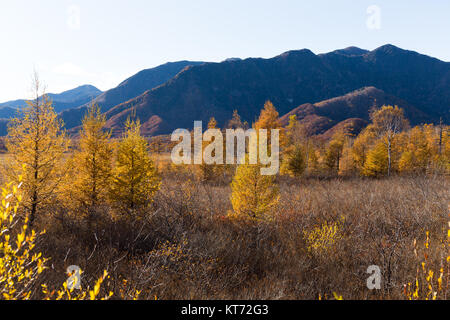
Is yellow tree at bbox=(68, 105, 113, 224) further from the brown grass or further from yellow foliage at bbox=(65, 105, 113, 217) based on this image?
the brown grass

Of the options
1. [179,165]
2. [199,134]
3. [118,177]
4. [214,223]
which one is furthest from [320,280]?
[179,165]

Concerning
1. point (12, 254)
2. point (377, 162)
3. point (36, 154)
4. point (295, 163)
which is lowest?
point (295, 163)

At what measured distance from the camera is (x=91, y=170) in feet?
28.9

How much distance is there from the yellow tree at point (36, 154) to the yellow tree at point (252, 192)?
21.2 feet

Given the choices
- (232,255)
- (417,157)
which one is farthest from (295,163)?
(232,255)

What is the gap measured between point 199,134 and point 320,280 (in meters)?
20.9

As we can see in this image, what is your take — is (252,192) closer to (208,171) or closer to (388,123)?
(208,171)

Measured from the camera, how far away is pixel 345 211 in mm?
10688

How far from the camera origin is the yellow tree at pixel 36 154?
7.41m

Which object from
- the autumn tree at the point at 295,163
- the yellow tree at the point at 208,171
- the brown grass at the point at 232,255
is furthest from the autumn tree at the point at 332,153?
the brown grass at the point at 232,255

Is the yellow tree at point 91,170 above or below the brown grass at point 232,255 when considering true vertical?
above

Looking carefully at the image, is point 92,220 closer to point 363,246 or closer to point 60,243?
point 60,243

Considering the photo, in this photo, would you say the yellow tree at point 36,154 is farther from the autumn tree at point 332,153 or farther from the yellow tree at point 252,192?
the autumn tree at point 332,153

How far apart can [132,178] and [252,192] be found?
4941 millimetres
